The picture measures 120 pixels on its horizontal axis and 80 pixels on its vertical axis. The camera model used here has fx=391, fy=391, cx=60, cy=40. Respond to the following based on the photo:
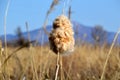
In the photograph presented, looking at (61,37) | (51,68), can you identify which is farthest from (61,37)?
(51,68)

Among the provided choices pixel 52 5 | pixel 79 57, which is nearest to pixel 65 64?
pixel 79 57

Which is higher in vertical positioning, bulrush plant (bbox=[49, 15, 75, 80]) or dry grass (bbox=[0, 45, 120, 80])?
bulrush plant (bbox=[49, 15, 75, 80])

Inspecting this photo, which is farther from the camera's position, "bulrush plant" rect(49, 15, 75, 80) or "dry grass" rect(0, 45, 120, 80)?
"dry grass" rect(0, 45, 120, 80)

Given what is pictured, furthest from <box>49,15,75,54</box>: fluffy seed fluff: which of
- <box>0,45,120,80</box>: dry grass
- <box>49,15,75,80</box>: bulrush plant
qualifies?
<box>0,45,120,80</box>: dry grass

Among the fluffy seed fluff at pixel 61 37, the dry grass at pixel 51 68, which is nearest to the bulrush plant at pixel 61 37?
the fluffy seed fluff at pixel 61 37

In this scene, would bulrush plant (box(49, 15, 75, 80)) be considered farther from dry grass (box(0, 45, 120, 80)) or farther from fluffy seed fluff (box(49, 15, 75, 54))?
dry grass (box(0, 45, 120, 80))

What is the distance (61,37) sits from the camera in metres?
1.57

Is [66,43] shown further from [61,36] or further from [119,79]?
[119,79]

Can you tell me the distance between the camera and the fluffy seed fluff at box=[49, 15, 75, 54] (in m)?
1.56

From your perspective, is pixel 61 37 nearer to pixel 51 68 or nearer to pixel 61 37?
pixel 61 37

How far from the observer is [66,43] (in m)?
1.57

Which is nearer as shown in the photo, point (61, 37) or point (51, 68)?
point (61, 37)

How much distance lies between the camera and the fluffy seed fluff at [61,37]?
1559 millimetres

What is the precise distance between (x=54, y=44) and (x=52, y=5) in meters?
0.42
